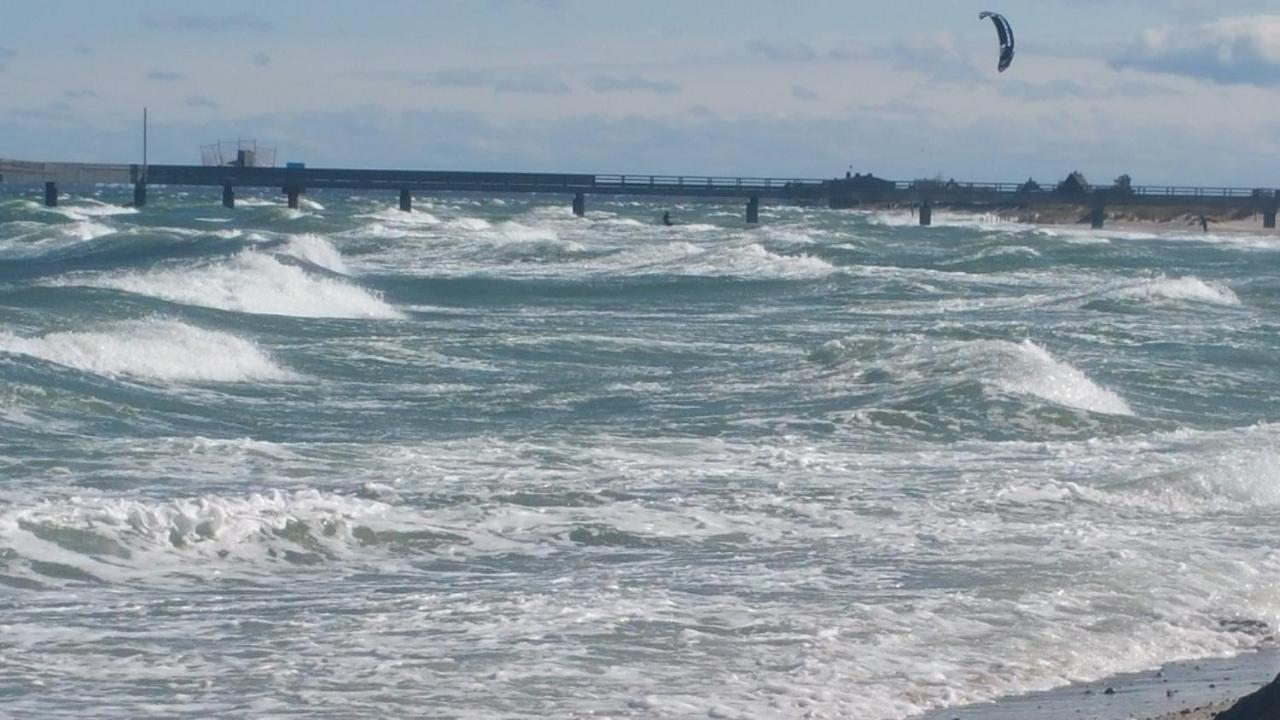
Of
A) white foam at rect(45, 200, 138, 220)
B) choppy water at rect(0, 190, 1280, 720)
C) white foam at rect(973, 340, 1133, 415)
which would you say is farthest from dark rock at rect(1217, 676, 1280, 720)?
white foam at rect(45, 200, 138, 220)

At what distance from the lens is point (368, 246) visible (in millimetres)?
56062

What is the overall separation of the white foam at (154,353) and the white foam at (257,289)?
7.25 meters

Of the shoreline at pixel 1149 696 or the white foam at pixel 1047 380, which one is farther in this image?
the white foam at pixel 1047 380

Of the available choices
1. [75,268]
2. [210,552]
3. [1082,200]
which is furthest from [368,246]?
[210,552]

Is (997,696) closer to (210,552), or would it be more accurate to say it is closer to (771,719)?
(771,719)

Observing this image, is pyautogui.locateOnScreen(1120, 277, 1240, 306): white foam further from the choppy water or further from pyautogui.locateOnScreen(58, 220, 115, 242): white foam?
pyautogui.locateOnScreen(58, 220, 115, 242): white foam

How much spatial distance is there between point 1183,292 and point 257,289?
1609 centimetres

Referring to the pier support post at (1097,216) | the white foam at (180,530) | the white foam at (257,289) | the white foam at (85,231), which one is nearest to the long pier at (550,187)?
the pier support post at (1097,216)

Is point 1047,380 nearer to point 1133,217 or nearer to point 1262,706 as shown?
point 1262,706

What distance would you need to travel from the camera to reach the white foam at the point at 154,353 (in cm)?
1998

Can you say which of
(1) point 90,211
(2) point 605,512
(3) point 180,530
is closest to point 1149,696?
(2) point 605,512

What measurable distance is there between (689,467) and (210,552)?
4.36 m

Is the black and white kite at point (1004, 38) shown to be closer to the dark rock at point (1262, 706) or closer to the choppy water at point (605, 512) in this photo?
the choppy water at point (605, 512)

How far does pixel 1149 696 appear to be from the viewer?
8.81 meters
